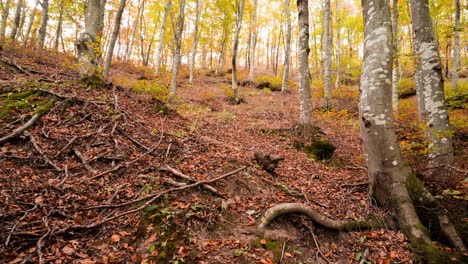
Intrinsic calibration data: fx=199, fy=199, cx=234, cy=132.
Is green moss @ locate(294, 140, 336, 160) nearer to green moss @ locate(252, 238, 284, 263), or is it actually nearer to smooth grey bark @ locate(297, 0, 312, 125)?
smooth grey bark @ locate(297, 0, 312, 125)

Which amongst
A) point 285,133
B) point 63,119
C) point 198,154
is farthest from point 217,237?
point 285,133

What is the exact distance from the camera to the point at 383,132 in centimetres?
369

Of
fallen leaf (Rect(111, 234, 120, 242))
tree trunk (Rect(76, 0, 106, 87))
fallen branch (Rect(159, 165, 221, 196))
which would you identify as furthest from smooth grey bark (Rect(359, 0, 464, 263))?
tree trunk (Rect(76, 0, 106, 87))

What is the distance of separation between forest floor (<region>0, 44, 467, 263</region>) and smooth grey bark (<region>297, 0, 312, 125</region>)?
7.76 feet

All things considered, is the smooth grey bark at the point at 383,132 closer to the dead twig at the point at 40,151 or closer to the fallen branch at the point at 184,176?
the fallen branch at the point at 184,176

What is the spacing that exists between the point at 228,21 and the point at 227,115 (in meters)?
16.2

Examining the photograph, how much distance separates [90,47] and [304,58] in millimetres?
7797

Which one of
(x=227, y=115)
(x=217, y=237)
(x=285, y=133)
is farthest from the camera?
(x=227, y=115)

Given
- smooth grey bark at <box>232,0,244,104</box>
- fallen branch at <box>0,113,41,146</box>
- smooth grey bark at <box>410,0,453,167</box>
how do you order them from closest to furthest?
1. fallen branch at <box>0,113,41,146</box>
2. smooth grey bark at <box>410,0,453,167</box>
3. smooth grey bark at <box>232,0,244,104</box>

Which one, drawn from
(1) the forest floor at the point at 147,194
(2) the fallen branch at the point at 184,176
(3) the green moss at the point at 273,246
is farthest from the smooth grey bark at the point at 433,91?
(2) the fallen branch at the point at 184,176

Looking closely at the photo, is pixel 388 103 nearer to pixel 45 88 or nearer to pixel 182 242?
pixel 182 242

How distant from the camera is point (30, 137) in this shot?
3959 mm

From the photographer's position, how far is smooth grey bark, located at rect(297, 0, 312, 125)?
25.3 ft

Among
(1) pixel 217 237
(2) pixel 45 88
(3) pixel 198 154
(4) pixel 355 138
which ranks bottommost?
(1) pixel 217 237
